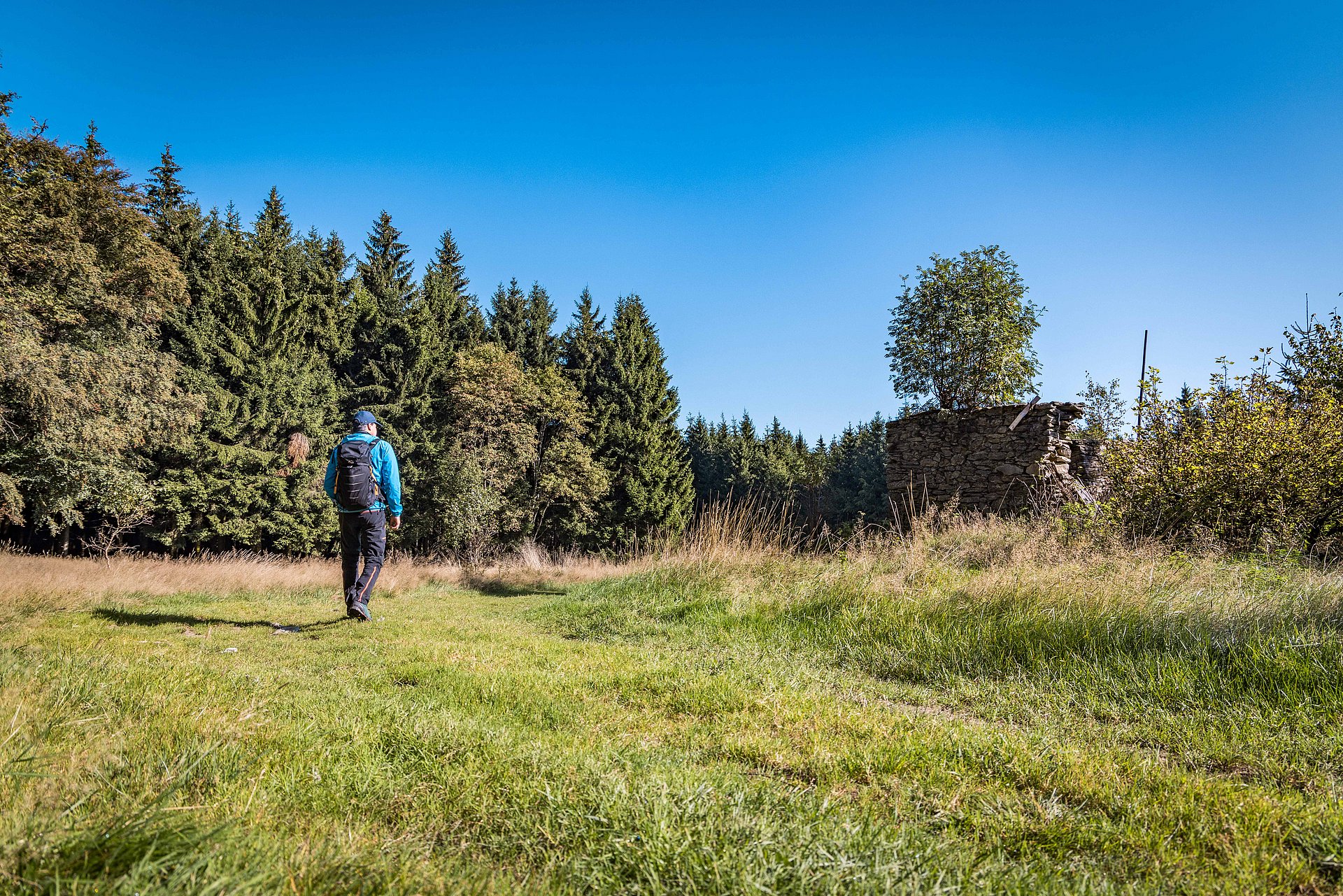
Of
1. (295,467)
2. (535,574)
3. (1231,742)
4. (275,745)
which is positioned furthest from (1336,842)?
(295,467)

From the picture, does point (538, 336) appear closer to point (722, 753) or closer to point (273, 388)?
point (273, 388)

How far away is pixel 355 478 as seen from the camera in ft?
17.7

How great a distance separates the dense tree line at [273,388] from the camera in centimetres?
1330

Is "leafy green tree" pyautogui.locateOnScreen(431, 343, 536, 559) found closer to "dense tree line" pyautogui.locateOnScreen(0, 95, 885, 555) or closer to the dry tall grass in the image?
"dense tree line" pyautogui.locateOnScreen(0, 95, 885, 555)

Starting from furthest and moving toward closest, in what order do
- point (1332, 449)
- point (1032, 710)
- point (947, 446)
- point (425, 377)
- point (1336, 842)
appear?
point (425, 377), point (947, 446), point (1332, 449), point (1032, 710), point (1336, 842)

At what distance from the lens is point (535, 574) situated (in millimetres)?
13453

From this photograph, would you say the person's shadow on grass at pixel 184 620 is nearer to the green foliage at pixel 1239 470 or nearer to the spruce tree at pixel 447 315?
the green foliage at pixel 1239 470

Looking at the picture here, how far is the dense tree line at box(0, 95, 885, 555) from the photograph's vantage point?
13297 mm

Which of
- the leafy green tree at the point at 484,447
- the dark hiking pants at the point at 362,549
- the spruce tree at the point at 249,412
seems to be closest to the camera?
the dark hiking pants at the point at 362,549

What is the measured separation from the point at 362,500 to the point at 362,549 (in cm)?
51

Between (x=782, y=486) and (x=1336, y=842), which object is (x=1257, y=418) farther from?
(x=782, y=486)

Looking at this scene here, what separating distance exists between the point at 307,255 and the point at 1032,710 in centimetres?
3090

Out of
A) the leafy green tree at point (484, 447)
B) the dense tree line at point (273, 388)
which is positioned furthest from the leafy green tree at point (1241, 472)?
the leafy green tree at point (484, 447)

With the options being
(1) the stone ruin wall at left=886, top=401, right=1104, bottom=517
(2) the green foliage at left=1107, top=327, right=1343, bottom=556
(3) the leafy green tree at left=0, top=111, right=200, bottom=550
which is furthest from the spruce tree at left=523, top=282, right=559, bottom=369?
(2) the green foliage at left=1107, top=327, right=1343, bottom=556
